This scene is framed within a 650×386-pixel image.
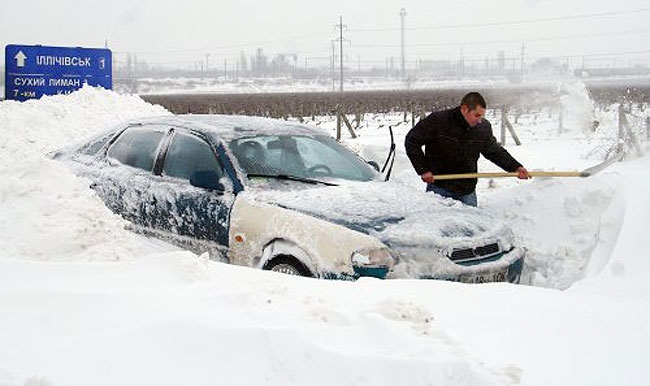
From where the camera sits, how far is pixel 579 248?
19.7ft

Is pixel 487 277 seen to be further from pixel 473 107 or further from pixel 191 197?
pixel 191 197

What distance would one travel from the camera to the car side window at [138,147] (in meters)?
5.86

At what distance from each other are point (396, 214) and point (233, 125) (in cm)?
172

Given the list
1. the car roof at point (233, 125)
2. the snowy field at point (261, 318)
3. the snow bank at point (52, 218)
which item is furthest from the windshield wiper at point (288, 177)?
the snow bank at point (52, 218)

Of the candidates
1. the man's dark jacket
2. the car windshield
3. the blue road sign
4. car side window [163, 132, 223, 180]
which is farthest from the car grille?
the blue road sign

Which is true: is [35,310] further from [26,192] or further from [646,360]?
[646,360]

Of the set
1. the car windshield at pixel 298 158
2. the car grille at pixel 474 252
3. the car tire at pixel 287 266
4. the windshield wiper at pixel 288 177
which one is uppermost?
the car windshield at pixel 298 158

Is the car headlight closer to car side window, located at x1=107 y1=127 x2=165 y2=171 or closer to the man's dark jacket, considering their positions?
the man's dark jacket

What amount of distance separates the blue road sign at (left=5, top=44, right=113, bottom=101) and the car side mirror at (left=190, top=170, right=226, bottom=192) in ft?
34.0

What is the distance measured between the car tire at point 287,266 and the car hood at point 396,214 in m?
0.35

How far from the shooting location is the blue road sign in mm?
13875

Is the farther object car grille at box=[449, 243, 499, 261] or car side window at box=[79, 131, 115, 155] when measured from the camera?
car side window at box=[79, 131, 115, 155]

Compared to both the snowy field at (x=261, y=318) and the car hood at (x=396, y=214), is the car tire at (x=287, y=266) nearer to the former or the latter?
the car hood at (x=396, y=214)

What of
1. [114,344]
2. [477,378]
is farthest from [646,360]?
[114,344]
